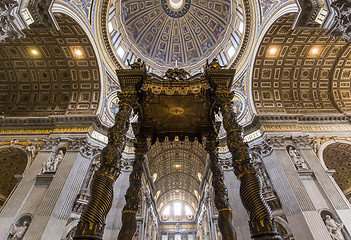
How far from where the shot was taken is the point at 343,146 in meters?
10.5

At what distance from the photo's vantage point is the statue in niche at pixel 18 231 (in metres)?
7.24

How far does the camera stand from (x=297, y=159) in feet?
31.4

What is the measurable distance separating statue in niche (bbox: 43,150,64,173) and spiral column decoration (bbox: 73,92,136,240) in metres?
7.52

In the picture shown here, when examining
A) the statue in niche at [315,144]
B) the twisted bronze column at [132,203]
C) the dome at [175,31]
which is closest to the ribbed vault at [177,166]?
the dome at [175,31]

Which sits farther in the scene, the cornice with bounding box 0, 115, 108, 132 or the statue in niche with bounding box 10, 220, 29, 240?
the cornice with bounding box 0, 115, 108, 132

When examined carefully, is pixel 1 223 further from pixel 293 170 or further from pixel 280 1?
pixel 280 1

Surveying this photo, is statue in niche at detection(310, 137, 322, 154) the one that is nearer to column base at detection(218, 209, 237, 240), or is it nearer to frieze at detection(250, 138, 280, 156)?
frieze at detection(250, 138, 280, 156)

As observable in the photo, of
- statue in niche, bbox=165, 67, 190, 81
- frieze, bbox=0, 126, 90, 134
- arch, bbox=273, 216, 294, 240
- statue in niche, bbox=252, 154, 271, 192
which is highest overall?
frieze, bbox=0, 126, 90, 134

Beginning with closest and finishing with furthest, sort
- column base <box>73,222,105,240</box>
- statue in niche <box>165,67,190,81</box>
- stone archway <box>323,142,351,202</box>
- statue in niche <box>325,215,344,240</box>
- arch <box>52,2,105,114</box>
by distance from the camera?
1. column base <box>73,222,105,240</box>
2. statue in niche <box>165,67,190,81</box>
3. statue in niche <box>325,215,344,240</box>
4. arch <box>52,2,105,114</box>
5. stone archway <box>323,142,351,202</box>

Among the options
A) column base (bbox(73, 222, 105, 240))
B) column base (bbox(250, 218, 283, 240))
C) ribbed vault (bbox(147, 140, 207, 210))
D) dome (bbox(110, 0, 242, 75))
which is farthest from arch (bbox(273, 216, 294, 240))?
dome (bbox(110, 0, 242, 75))

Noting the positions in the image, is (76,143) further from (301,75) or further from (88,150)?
(301,75)

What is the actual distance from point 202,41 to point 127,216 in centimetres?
2036

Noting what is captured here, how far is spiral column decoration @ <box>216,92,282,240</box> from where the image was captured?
2.91 metres

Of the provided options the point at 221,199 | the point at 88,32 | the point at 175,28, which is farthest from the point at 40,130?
the point at 175,28
